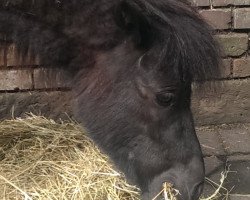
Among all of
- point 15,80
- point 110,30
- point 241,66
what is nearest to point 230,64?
point 241,66

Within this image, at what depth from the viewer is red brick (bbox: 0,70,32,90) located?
3.92 metres

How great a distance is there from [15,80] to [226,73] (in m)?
1.52

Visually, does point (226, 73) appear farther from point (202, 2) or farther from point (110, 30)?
point (110, 30)

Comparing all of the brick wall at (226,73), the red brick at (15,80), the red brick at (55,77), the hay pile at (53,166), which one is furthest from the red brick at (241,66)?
the red brick at (55,77)

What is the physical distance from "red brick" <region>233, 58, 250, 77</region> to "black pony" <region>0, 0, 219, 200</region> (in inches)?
63.2

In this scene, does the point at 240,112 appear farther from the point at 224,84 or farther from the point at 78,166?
the point at 78,166

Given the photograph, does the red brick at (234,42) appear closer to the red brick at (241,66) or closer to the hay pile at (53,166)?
the red brick at (241,66)

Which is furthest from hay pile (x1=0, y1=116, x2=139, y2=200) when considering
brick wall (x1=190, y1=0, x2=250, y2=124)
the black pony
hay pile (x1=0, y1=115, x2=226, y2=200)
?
brick wall (x1=190, y1=0, x2=250, y2=124)

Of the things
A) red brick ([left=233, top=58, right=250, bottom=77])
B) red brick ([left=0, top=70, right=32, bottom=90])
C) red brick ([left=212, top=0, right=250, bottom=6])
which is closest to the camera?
red brick ([left=0, top=70, right=32, bottom=90])

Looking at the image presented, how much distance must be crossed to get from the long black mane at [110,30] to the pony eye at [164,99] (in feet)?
0.36

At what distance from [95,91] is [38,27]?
0.39 meters

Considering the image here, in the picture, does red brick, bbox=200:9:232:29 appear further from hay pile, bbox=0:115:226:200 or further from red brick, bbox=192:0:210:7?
hay pile, bbox=0:115:226:200

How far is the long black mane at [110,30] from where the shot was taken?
95.6 inches

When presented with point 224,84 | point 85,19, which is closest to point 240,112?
point 224,84
